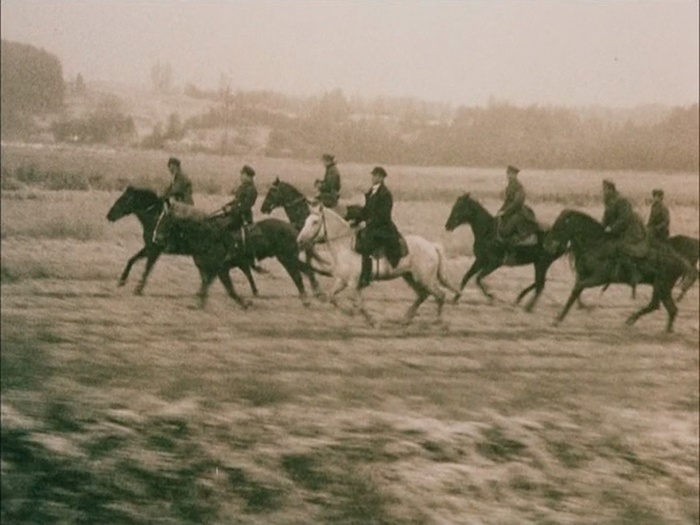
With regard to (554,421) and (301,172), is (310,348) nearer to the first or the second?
(301,172)

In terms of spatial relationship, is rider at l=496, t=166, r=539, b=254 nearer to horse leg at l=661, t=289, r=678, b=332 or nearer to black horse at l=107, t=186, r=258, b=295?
horse leg at l=661, t=289, r=678, b=332

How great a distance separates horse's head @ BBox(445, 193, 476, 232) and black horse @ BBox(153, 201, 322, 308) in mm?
658

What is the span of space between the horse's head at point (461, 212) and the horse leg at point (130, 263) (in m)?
1.34

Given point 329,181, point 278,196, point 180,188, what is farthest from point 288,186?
point 180,188

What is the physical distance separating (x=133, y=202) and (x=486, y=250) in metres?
1.57

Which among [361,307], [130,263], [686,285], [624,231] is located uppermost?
[624,231]

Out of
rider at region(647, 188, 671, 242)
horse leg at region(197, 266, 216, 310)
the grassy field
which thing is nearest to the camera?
the grassy field

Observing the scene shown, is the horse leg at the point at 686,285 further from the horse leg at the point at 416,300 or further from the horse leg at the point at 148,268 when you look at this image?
the horse leg at the point at 148,268

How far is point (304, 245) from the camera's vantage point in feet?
12.8

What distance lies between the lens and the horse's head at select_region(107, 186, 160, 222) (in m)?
3.93

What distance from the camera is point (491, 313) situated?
3.99m

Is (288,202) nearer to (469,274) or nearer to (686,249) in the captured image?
(469,274)

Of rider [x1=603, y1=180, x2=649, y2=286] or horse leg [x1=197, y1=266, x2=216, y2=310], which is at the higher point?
rider [x1=603, y1=180, x2=649, y2=286]

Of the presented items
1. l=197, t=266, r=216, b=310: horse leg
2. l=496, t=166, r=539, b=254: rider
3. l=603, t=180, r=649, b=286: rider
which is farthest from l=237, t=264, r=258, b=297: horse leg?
l=603, t=180, r=649, b=286: rider
